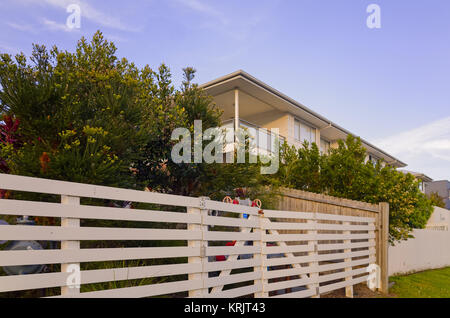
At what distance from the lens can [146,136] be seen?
6.68 meters

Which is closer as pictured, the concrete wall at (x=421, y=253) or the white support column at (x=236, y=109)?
the concrete wall at (x=421, y=253)

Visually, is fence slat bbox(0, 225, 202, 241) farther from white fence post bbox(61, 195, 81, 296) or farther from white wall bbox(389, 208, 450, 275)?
white wall bbox(389, 208, 450, 275)

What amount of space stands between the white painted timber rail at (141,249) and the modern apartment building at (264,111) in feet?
32.3

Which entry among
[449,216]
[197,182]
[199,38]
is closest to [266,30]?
[199,38]

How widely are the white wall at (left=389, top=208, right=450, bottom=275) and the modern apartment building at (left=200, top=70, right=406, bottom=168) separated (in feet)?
23.6

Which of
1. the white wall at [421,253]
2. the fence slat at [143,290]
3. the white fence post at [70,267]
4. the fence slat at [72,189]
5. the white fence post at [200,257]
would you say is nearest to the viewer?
the fence slat at [72,189]

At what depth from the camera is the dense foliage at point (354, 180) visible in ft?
37.3

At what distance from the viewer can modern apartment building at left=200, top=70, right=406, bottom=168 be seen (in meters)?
17.1

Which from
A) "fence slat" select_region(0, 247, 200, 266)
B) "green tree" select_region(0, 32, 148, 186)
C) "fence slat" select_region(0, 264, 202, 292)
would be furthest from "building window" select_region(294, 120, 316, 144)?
"fence slat" select_region(0, 247, 200, 266)

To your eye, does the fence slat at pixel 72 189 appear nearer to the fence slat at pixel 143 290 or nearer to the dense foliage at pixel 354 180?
the fence slat at pixel 143 290

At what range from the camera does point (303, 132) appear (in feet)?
76.1

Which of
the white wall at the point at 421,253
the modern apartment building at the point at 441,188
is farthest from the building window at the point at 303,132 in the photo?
the modern apartment building at the point at 441,188

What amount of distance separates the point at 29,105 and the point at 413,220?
41.1 feet

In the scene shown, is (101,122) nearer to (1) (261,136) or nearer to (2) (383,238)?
(2) (383,238)
